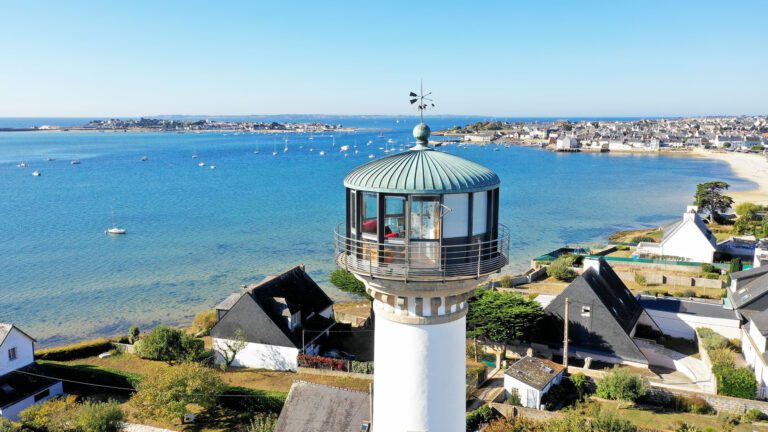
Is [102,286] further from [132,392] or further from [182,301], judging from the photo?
[132,392]

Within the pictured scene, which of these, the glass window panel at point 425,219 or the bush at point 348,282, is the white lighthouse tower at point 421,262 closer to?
the glass window panel at point 425,219

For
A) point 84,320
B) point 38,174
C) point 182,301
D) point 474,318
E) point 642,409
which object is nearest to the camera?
point 642,409

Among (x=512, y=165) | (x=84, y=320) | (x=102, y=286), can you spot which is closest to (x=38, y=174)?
(x=102, y=286)

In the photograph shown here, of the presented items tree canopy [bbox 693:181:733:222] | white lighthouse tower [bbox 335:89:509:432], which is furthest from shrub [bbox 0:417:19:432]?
tree canopy [bbox 693:181:733:222]

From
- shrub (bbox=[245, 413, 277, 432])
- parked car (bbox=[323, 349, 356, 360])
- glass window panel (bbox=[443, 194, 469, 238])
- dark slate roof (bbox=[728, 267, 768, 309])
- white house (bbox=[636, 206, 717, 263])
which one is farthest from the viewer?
→ white house (bbox=[636, 206, 717, 263])

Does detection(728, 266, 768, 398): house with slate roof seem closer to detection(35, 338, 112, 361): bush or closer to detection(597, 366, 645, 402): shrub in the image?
detection(597, 366, 645, 402): shrub

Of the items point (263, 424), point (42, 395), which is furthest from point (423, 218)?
point (42, 395)

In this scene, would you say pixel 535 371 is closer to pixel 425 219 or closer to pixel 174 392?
pixel 174 392
